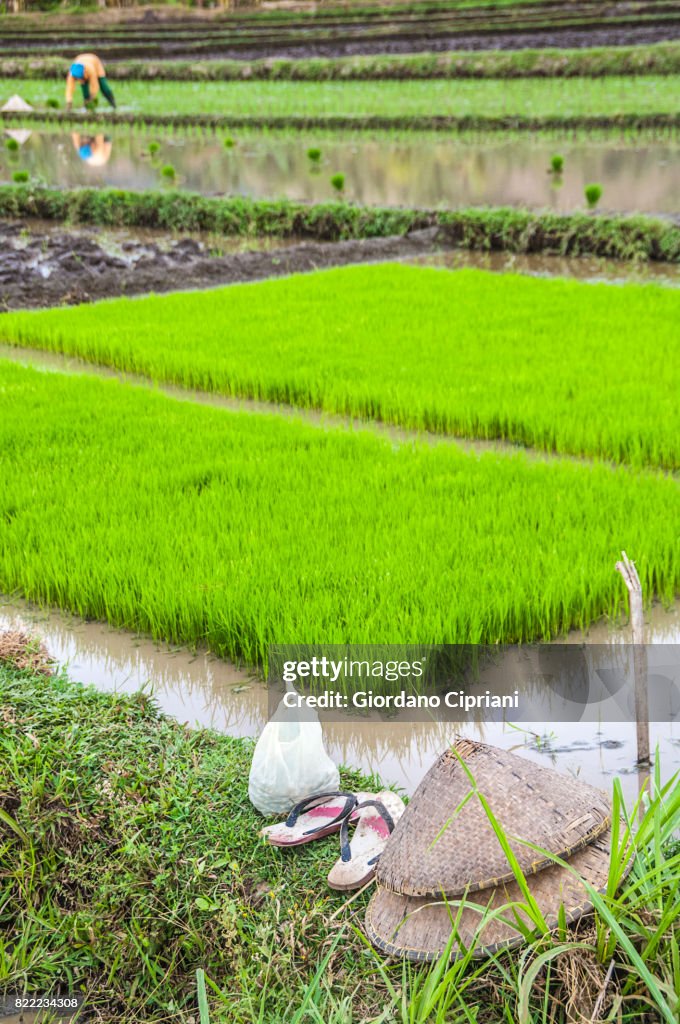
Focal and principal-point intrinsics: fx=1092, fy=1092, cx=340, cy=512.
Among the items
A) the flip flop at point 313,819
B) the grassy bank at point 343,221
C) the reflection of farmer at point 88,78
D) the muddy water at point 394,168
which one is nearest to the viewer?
the flip flop at point 313,819

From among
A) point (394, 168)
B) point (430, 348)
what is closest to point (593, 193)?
point (394, 168)

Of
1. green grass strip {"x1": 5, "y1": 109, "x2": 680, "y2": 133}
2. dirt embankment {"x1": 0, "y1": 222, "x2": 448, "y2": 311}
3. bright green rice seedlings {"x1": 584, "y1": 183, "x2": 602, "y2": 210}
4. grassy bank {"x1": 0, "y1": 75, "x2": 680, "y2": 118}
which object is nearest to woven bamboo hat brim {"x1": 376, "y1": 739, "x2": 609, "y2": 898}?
dirt embankment {"x1": 0, "y1": 222, "x2": 448, "y2": 311}

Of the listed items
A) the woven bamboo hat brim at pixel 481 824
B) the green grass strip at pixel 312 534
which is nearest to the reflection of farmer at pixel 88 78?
the green grass strip at pixel 312 534

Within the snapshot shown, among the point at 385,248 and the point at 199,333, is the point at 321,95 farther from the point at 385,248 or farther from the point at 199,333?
the point at 199,333

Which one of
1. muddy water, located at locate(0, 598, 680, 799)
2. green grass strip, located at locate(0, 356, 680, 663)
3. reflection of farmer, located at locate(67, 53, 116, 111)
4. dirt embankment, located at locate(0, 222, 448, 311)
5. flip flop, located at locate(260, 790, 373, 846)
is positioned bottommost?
dirt embankment, located at locate(0, 222, 448, 311)

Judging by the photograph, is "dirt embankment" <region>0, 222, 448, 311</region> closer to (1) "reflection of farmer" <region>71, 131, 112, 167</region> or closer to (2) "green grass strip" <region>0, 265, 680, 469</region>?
(2) "green grass strip" <region>0, 265, 680, 469</region>

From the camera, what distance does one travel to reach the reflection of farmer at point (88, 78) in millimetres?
21359

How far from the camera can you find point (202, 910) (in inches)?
74.0

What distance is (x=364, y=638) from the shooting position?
2605 millimetres

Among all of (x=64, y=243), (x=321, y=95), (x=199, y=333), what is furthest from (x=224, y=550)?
(x=321, y=95)

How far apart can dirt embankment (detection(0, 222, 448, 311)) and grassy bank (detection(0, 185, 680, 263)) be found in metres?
0.35

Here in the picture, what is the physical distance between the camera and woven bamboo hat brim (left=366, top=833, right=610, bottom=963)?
1.63 m

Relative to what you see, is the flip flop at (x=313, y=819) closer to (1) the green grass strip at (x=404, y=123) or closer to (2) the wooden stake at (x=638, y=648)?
(2) the wooden stake at (x=638, y=648)

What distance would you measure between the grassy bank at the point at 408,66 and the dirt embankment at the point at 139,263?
1312 centimetres
